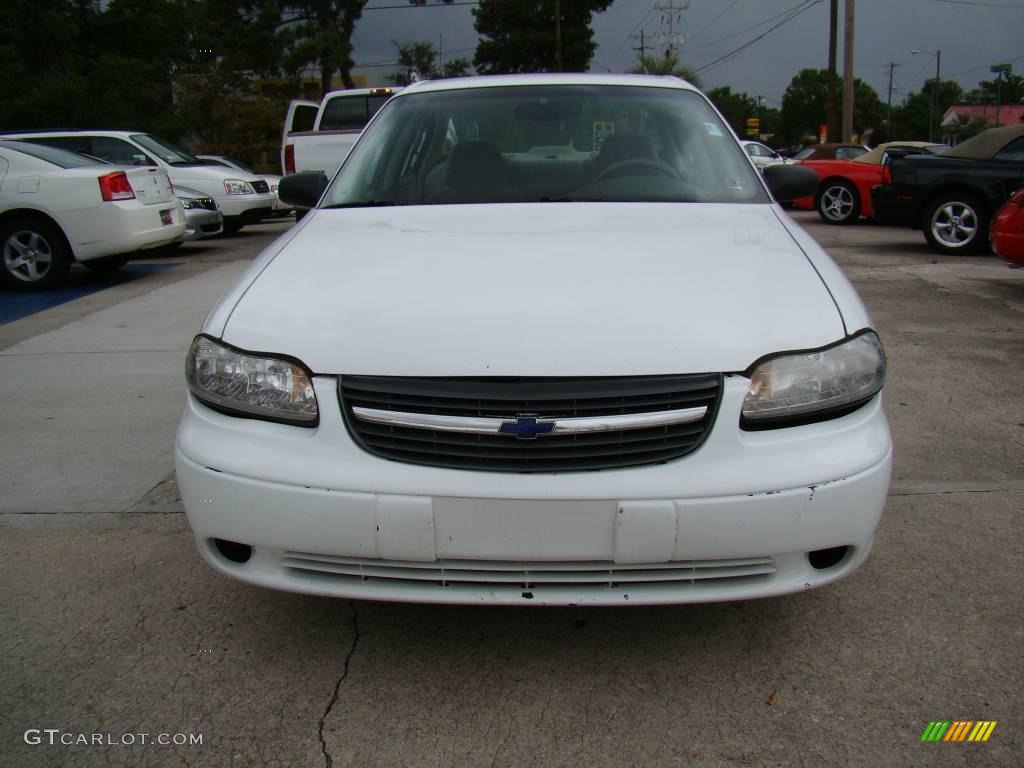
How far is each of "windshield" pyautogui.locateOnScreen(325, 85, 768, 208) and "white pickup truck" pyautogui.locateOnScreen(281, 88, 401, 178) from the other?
7.03 meters

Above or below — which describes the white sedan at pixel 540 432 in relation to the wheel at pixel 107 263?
above

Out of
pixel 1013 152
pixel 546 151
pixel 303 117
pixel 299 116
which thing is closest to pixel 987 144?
pixel 1013 152

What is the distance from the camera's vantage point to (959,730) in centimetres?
213

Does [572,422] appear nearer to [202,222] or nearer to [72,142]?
[202,222]

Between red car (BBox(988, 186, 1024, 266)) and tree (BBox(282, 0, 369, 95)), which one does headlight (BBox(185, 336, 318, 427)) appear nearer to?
red car (BBox(988, 186, 1024, 266))

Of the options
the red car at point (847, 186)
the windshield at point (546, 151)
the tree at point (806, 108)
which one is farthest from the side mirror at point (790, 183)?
the tree at point (806, 108)

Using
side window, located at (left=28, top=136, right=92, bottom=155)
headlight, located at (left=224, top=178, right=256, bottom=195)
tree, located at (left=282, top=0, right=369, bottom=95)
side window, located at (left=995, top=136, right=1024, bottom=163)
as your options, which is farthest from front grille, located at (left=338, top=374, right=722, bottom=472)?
tree, located at (left=282, top=0, right=369, bottom=95)

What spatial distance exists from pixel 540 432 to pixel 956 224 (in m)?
9.77

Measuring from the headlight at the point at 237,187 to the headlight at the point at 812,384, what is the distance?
505 inches

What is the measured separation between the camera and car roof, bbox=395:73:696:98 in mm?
3936

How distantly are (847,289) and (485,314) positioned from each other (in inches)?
41.3

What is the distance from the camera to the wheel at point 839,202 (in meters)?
13.8

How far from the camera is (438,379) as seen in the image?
216 cm

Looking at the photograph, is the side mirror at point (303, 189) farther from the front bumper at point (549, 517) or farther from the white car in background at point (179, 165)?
the white car in background at point (179, 165)
